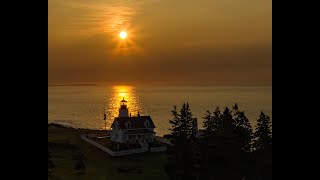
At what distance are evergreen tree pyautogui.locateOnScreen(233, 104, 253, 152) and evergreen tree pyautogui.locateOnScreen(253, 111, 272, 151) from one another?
0.35 metres

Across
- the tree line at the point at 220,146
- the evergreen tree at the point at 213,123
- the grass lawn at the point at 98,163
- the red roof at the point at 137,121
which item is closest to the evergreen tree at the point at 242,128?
the tree line at the point at 220,146

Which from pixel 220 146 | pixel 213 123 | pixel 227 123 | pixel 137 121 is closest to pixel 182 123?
pixel 213 123

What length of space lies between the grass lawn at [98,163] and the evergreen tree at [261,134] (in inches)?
178

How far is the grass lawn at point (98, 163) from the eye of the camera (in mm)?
16703

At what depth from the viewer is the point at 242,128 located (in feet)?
47.0

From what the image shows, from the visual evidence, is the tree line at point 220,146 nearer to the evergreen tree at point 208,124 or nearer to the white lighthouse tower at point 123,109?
the evergreen tree at point 208,124

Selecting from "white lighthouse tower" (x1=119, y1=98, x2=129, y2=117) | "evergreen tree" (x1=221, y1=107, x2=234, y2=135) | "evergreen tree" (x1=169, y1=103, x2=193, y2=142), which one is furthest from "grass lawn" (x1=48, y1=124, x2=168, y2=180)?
"evergreen tree" (x1=221, y1=107, x2=234, y2=135)

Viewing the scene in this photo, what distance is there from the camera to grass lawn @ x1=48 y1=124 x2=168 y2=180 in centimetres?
1670

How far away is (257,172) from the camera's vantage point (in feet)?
45.3
